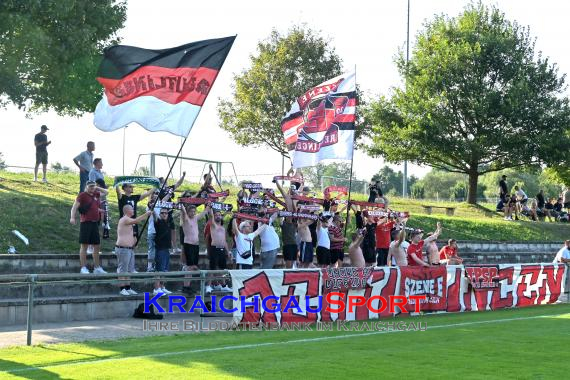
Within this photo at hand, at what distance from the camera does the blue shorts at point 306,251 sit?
1941 cm

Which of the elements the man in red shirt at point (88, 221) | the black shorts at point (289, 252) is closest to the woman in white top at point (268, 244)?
the black shorts at point (289, 252)

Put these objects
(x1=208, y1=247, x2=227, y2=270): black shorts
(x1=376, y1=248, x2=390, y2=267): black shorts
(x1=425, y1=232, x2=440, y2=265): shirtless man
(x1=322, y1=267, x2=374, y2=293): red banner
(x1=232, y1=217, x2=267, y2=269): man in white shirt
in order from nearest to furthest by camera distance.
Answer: (x1=322, y1=267, x2=374, y2=293): red banner
(x1=232, y1=217, x2=267, y2=269): man in white shirt
(x1=208, y1=247, x2=227, y2=270): black shorts
(x1=376, y1=248, x2=390, y2=267): black shorts
(x1=425, y1=232, x2=440, y2=265): shirtless man

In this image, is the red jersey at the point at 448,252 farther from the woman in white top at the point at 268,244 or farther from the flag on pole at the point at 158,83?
the flag on pole at the point at 158,83

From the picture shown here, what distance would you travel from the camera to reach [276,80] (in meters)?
43.8

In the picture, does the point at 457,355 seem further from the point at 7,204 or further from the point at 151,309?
the point at 7,204

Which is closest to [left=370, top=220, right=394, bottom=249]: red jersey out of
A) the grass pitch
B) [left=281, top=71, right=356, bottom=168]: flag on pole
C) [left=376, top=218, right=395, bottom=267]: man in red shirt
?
[left=376, top=218, right=395, bottom=267]: man in red shirt

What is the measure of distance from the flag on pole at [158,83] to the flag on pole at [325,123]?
4809mm

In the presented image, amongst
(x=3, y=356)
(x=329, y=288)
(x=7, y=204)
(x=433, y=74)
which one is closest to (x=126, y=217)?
(x=329, y=288)

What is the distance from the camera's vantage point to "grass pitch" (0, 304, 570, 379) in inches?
416

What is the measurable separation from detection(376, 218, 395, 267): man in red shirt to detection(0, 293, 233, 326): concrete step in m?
6.40

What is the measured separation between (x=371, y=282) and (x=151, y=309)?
15.2ft

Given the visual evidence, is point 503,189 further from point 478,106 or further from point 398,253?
point 398,253

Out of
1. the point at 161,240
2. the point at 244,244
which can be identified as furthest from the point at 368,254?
the point at 161,240

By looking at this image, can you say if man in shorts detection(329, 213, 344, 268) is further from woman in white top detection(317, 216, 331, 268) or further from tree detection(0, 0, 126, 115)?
tree detection(0, 0, 126, 115)
